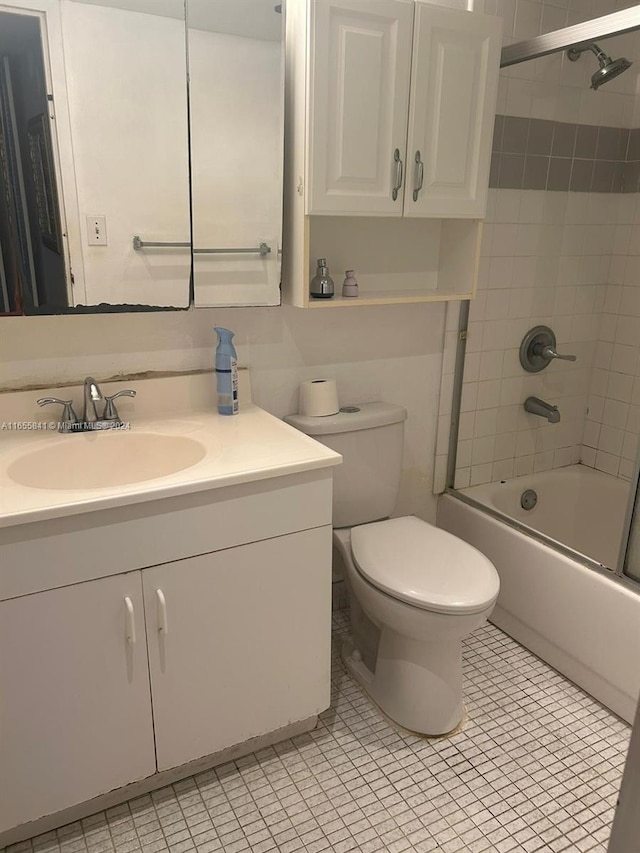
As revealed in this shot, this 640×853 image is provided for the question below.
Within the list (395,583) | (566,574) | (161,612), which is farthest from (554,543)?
(161,612)

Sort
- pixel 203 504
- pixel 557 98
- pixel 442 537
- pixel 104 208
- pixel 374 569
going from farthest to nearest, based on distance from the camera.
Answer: pixel 557 98
pixel 442 537
pixel 374 569
pixel 104 208
pixel 203 504

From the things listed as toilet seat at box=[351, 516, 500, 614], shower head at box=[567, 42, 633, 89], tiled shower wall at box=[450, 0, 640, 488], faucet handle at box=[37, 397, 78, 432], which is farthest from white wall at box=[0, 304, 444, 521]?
shower head at box=[567, 42, 633, 89]

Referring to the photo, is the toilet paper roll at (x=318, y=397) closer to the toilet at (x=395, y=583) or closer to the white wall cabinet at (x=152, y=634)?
the toilet at (x=395, y=583)

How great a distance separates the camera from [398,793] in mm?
1590

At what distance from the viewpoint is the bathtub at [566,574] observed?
71.2 inches

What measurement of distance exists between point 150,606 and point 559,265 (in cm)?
183

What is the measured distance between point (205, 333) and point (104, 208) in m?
0.41

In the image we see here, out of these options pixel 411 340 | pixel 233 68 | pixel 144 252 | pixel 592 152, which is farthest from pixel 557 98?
pixel 144 252

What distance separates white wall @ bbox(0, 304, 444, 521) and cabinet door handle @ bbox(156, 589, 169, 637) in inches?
24.7

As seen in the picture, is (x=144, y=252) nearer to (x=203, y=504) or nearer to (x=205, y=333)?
(x=205, y=333)

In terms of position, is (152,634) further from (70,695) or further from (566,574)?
(566,574)

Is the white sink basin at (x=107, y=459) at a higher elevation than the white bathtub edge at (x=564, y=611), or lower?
higher

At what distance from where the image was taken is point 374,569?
1.71 meters

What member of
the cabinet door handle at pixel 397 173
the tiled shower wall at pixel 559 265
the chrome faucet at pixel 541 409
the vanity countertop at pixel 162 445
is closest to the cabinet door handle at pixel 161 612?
the vanity countertop at pixel 162 445
